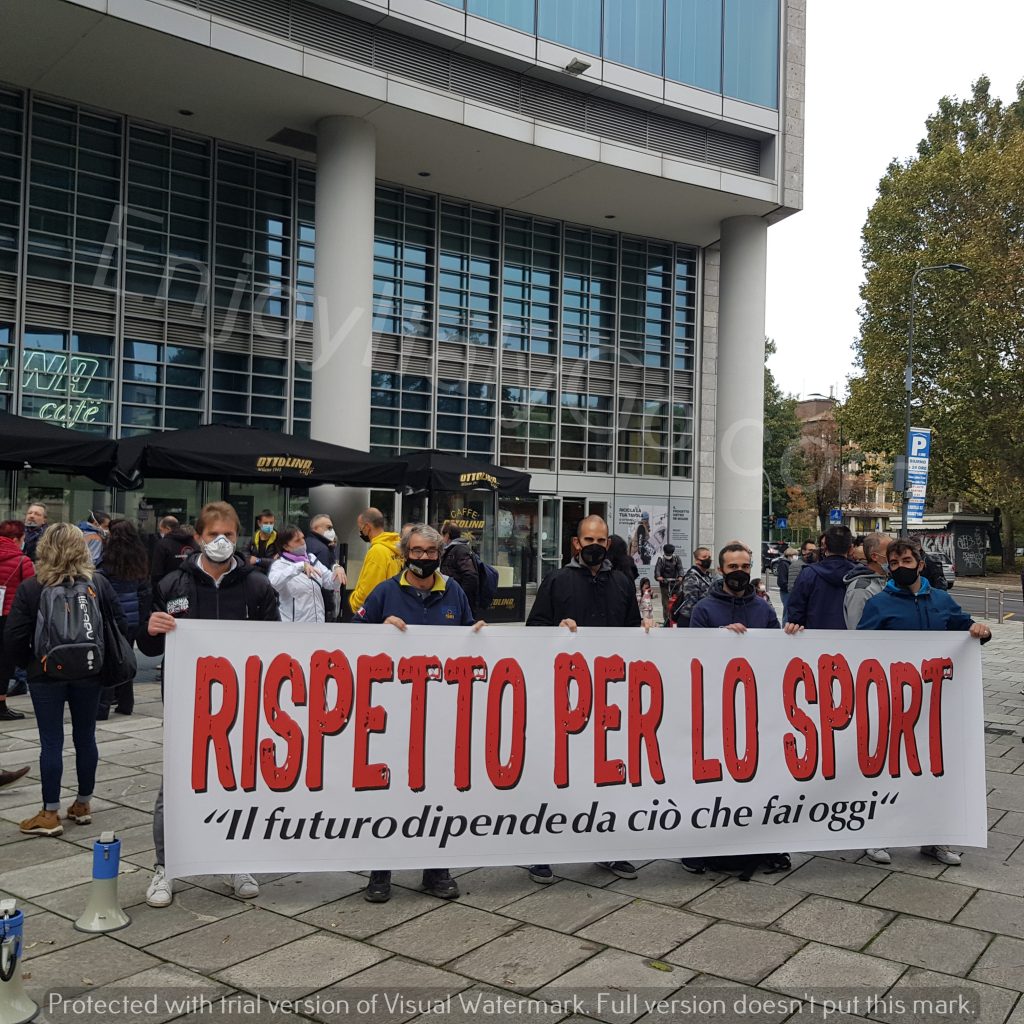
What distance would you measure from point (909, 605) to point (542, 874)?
2783 millimetres

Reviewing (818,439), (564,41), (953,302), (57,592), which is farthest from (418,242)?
(818,439)

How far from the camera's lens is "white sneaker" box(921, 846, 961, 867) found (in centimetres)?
576

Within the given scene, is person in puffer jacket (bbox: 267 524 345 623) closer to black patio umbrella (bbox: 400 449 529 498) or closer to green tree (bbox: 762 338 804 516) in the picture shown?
black patio umbrella (bbox: 400 449 529 498)

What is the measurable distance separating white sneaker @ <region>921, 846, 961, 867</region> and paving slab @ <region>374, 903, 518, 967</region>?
9.16 ft

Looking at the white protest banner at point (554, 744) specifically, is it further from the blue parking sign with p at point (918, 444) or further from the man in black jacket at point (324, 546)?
the blue parking sign with p at point (918, 444)

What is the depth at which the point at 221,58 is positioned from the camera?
691 inches

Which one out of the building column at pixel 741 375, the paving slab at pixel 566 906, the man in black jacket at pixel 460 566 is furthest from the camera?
the building column at pixel 741 375

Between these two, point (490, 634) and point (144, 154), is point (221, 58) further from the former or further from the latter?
point (490, 634)

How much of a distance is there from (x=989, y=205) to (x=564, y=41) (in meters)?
27.9

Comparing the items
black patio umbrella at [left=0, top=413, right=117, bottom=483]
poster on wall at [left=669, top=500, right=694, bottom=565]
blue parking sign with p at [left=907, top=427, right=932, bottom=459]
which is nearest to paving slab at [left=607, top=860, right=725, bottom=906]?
black patio umbrella at [left=0, top=413, right=117, bottom=483]

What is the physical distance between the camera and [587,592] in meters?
5.73

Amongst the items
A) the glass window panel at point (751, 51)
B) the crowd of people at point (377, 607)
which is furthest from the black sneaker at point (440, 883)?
the glass window panel at point (751, 51)

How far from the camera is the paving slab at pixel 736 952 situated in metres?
4.18

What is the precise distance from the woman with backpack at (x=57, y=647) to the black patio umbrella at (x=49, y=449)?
4.96 metres
